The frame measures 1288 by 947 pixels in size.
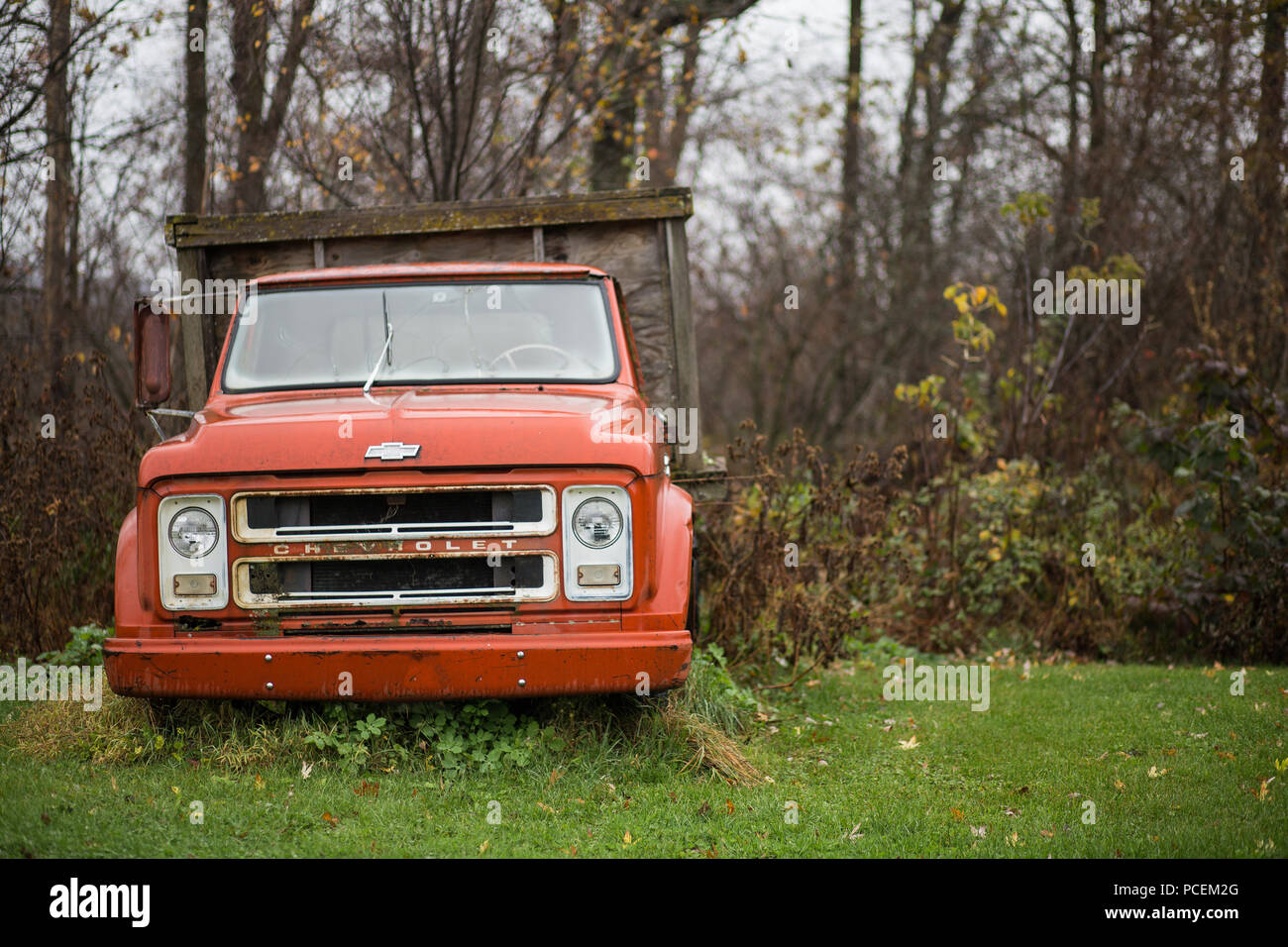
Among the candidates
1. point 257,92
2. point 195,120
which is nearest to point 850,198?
point 257,92

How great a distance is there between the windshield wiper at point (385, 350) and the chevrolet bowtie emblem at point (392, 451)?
773 mm

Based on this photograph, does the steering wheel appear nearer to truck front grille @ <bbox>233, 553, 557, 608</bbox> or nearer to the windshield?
the windshield

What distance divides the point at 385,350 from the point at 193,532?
130 centimetres

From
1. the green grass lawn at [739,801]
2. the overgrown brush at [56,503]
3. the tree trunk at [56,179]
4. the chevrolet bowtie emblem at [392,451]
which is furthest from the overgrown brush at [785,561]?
the tree trunk at [56,179]

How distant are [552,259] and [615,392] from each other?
1684 millimetres

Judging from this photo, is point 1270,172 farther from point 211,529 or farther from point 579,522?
point 211,529

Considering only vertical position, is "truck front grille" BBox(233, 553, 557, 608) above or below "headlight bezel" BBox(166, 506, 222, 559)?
below

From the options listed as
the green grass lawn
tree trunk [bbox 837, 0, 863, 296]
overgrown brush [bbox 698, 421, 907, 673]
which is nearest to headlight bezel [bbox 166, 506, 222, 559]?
the green grass lawn

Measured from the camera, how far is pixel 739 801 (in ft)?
14.3

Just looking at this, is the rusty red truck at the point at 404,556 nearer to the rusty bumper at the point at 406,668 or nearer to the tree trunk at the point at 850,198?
the rusty bumper at the point at 406,668

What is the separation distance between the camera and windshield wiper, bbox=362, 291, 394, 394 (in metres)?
5.00

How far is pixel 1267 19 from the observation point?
11.0 metres

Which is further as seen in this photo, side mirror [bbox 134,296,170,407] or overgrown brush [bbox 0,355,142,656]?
overgrown brush [bbox 0,355,142,656]

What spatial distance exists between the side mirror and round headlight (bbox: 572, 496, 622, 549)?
224cm
